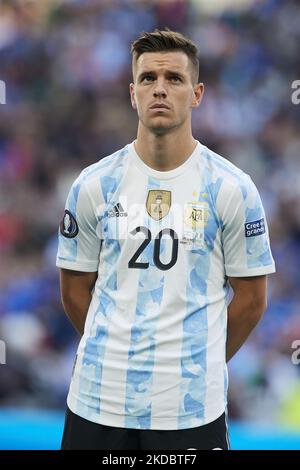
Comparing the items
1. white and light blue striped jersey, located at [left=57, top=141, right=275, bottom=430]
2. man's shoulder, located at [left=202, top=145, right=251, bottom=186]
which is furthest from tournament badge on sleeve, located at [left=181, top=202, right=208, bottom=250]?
man's shoulder, located at [left=202, top=145, right=251, bottom=186]

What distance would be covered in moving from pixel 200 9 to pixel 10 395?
3.97 m

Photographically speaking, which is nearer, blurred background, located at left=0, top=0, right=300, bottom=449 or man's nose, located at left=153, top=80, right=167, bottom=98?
man's nose, located at left=153, top=80, right=167, bottom=98

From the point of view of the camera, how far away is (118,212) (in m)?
3.20

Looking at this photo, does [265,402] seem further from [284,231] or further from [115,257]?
[115,257]

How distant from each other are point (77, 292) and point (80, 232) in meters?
0.27

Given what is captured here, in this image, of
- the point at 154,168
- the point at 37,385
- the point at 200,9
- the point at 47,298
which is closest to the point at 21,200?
the point at 47,298

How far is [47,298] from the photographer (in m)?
6.91

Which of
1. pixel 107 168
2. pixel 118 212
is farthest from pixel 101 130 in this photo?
pixel 118 212

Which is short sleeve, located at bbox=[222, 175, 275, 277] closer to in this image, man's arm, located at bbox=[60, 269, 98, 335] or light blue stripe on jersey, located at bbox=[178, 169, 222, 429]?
light blue stripe on jersey, located at bbox=[178, 169, 222, 429]

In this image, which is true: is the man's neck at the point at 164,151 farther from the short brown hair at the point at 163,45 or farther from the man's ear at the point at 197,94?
the short brown hair at the point at 163,45

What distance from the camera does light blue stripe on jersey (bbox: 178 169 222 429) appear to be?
3.09 m

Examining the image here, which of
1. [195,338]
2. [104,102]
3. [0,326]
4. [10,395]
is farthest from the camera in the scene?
[104,102]

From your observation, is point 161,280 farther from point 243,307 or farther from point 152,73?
point 152,73
